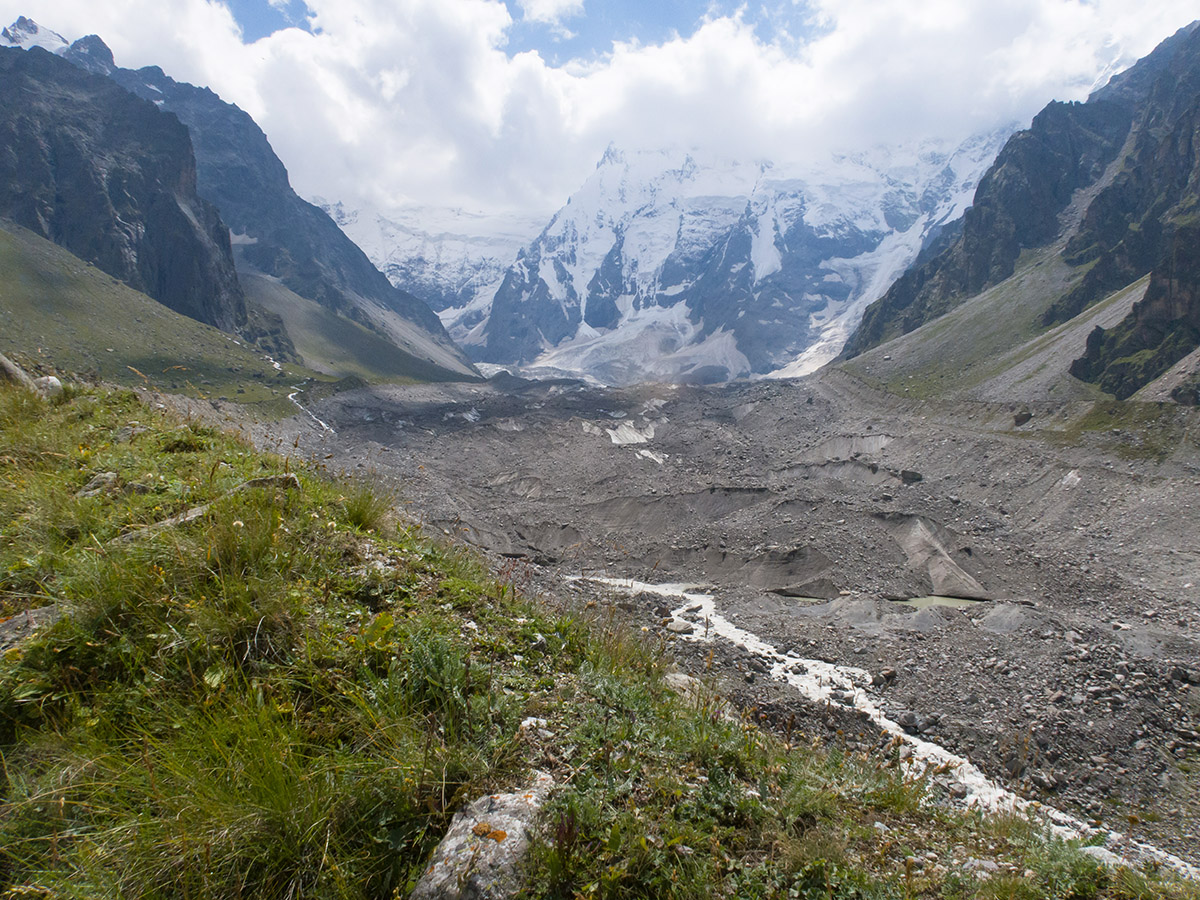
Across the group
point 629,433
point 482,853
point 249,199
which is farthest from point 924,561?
point 249,199

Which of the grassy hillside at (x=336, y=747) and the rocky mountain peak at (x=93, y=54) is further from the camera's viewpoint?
the rocky mountain peak at (x=93, y=54)

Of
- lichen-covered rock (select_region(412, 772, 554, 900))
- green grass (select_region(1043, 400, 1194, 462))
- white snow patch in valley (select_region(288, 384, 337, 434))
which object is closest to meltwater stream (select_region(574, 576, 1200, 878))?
lichen-covered rock (select_region(412, 772, 554, 900))

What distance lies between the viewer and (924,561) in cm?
2241

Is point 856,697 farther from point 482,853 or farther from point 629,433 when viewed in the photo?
point 629,433

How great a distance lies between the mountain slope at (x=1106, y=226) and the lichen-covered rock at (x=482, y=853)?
2370 inches

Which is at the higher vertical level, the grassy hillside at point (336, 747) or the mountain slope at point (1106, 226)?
the mountain slope at point (1106, 226)

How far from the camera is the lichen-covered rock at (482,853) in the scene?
229cm

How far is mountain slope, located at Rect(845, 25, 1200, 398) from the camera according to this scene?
5028cm

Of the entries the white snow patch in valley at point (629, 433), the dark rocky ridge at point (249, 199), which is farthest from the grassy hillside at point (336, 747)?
the dark rocky ridge at point (249, 199)

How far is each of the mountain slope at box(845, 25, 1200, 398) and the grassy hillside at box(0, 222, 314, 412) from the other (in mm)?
80282

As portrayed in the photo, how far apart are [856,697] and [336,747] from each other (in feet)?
45.1

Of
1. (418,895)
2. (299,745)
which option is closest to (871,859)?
(418,895)

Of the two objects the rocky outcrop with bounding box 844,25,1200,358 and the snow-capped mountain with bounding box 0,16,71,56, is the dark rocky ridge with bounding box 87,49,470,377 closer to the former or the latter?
the snow-capped mountain with bounding box 0,16,71,56

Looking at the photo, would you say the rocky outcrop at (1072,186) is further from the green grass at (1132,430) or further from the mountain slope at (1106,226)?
the green grass at (1132,430)
